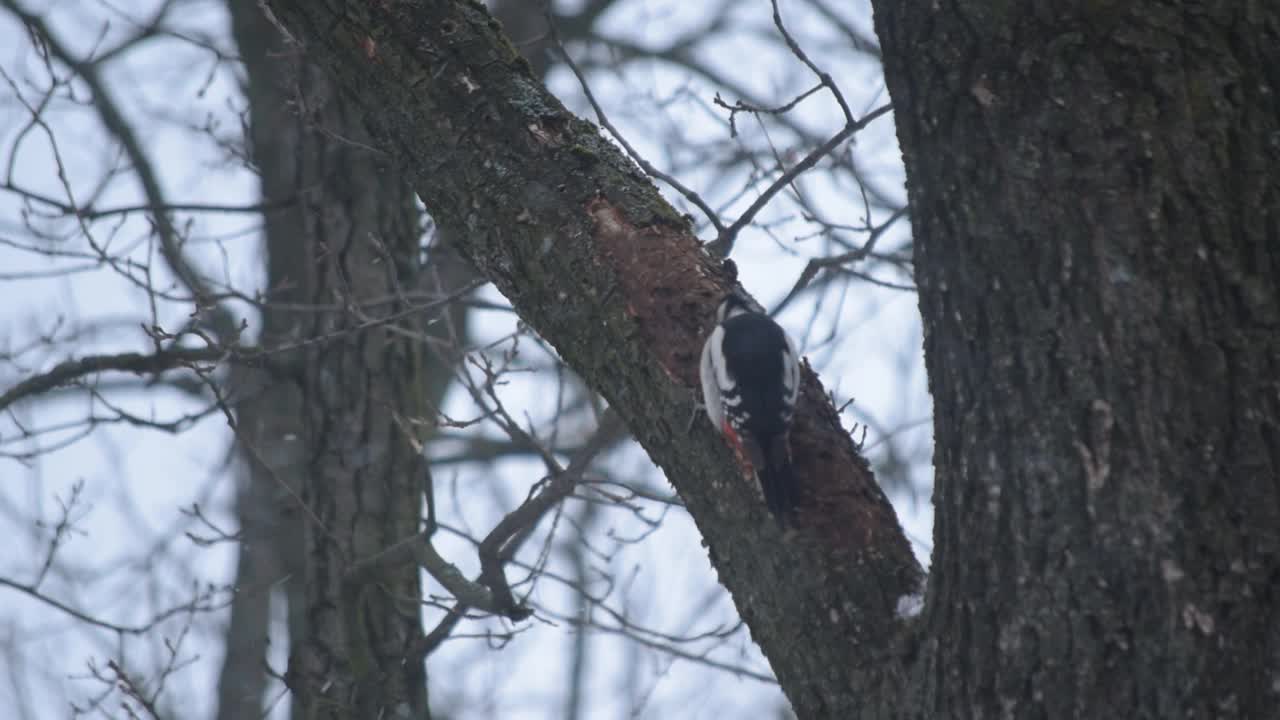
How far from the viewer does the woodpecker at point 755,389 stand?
3.10m

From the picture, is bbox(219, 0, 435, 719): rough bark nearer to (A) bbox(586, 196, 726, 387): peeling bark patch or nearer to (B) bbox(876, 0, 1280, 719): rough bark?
(A) bbox(586, 196, 726, 387): peeling bark patch

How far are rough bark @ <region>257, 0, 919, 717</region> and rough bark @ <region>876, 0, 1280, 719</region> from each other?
1.11 ft

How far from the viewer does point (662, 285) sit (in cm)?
342

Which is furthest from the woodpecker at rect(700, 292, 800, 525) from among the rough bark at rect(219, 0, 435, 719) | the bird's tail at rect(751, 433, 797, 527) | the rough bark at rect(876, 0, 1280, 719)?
the rough bark at rect(219, 0, 435, 719)

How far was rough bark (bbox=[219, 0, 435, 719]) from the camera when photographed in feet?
17.2

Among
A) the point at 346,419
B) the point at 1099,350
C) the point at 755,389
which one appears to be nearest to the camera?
the point at 1099,350

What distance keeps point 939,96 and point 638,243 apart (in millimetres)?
1001

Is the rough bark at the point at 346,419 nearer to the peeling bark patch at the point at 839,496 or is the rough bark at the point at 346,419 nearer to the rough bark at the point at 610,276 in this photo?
the rough bark at the point at 610,276

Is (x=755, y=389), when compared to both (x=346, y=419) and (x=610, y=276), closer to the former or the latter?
(x=610, y=276)

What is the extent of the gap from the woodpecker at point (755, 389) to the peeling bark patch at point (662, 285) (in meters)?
0.05

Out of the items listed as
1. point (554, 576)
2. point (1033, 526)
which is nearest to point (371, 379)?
point (554, 576)

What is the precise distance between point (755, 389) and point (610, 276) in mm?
492

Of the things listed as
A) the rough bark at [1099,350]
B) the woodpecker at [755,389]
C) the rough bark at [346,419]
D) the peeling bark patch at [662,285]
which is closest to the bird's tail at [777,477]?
the woodpecker at [755,389]

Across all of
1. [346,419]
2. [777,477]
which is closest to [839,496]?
[777,477]
